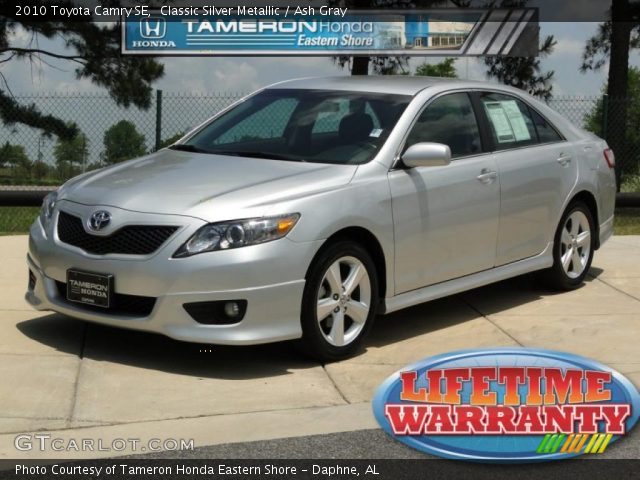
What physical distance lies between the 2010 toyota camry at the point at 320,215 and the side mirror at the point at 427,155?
0.01 metres

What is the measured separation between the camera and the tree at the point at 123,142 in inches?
565

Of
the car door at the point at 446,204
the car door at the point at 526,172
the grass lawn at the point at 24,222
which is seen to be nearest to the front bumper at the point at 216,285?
the car door at the point at 446,204

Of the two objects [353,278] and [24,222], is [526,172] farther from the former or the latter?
[24,222]

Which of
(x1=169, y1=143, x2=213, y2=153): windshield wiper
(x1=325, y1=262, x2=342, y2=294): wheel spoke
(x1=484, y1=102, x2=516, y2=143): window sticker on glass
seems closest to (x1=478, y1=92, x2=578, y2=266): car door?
(x1=484, y1=102, x2=516, y2=143): window sticker on glass

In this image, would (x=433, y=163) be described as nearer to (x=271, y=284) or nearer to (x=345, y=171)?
(x=345, y=171)

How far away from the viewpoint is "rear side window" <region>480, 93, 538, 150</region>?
828cm

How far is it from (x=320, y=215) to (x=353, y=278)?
0.50 m

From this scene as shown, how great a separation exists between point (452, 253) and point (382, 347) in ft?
2.72

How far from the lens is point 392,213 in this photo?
23.5 ft

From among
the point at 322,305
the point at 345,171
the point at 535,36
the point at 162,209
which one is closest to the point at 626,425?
the point at 322,305

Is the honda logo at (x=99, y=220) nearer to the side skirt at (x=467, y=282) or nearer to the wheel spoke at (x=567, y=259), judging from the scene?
the side skirt at (x=467, y=282)

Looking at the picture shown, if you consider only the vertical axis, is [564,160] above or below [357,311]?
above

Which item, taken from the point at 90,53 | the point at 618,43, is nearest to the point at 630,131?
the point at 618,43

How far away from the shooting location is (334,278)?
6.78m
